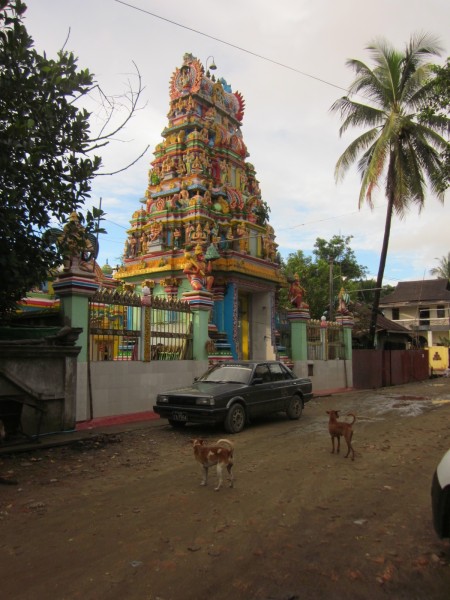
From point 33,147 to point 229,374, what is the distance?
5945 mm

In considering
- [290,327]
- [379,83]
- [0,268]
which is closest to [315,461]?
[0,268]

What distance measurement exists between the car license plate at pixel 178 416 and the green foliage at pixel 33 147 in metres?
3.67

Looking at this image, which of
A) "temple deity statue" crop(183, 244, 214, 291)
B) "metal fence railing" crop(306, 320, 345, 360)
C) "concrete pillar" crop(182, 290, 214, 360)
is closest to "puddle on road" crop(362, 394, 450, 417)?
"metal fence railing" crop(306, 320, 345, 360)

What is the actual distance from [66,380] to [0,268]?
Answer: 8.61 ft

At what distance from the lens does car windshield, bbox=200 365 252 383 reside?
1017 centimetres

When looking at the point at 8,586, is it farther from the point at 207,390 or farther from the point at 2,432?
the point at 207,390

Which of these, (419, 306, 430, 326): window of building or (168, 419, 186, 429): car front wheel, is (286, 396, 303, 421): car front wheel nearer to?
(168, 419, 186, 429): car front wheel

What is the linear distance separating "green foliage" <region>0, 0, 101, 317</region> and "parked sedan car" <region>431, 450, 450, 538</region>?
6.34 meters

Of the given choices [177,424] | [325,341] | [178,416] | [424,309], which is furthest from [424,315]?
[178,416]

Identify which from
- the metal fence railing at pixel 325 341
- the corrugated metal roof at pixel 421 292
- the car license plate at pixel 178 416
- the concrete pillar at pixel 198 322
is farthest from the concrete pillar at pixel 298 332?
the corrugated metal roof at pixel 421 292

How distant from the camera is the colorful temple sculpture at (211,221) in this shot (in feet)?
59.5

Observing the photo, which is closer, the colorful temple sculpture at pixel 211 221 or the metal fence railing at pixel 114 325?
the metal fence railing at pixel 114 325

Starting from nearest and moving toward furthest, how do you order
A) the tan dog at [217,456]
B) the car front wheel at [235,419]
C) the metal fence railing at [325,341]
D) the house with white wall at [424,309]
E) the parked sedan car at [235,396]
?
1. the tan dog at [217,456]
2. the parked sedan car at [235,396]
3. the car front wheel at [235,419]
4. the metal fence railing at [325,341]
5. the house with white wall at [424,309]

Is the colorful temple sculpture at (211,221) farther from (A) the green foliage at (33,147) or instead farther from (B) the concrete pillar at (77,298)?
(A) the green foliage at (33,147)
